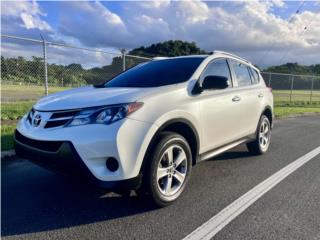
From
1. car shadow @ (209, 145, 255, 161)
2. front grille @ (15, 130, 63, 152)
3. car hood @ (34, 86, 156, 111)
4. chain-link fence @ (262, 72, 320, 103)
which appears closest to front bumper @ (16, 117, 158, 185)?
front grille @ (15, 130, 63, 152)

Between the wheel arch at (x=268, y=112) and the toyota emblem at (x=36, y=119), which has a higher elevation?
the toyota emblem at (x=36, y=119)

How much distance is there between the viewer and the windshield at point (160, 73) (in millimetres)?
4418

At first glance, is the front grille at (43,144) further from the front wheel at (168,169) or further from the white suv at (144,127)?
the front wheel at (168,169)

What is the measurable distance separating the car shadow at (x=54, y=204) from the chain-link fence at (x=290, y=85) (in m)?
17.0

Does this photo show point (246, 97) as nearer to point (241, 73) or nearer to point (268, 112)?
point (241, 73)

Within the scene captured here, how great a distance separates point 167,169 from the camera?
3795 millimetres

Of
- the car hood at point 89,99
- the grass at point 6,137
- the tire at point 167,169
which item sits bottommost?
the grass at point 6,137

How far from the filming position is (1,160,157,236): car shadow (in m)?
3.32

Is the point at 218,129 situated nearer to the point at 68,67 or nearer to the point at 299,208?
the point at 299,208

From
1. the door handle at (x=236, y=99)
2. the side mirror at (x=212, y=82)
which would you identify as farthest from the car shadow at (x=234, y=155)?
the side mirror at (x=212, y=82)

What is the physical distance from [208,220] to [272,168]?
241cm

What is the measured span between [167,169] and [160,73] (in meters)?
1.51

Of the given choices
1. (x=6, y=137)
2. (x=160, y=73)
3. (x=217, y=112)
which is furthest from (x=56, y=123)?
(x=6, y=137)

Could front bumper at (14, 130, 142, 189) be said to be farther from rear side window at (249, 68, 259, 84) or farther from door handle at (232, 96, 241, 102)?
rear side window at (249, 68, 259, 84)
